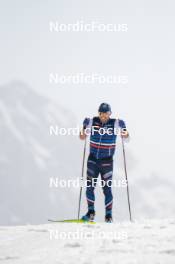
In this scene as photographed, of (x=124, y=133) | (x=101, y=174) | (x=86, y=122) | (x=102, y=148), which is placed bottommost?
(x=101, y=174)

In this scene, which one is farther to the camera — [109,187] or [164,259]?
[109,187]

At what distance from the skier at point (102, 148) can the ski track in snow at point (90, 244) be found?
6.30 feet

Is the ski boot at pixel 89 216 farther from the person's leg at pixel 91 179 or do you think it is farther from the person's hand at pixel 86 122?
the person's hand at pixel 86 122

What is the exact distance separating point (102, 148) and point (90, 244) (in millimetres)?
4518

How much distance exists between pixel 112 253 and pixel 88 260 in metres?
0.53

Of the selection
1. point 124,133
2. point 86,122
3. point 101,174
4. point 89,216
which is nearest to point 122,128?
point 124,133

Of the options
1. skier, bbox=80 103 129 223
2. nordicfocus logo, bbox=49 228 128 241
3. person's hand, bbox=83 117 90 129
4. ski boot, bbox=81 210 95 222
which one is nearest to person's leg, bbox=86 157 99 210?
skier, bbox=80 103 129 223

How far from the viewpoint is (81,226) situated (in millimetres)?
10039

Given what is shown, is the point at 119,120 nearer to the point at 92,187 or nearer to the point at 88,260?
the point at 92,187

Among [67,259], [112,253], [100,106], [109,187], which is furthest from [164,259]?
[100,106]

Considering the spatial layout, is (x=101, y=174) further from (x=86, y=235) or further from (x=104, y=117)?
(x=86, y=235)

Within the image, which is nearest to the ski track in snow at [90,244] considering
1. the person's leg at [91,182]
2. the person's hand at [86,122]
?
the person's leg at [91,182]

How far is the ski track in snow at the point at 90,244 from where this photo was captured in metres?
6.88

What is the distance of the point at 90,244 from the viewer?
7926 mm
